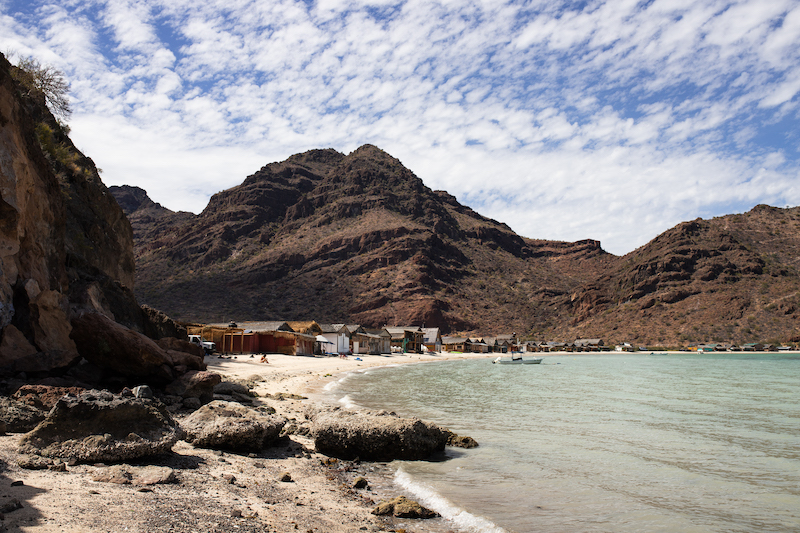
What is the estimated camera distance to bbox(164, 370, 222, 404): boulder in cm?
1221

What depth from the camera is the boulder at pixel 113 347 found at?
1204 centimetres

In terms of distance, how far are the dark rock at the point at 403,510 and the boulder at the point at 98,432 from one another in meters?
3.19

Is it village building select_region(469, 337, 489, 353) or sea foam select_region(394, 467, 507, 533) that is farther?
village building select_region(469, 337, 489, 353)

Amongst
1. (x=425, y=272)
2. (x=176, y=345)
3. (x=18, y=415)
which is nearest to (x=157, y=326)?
(x=176, y=345)

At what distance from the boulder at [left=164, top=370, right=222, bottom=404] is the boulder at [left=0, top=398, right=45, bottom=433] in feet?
13.8

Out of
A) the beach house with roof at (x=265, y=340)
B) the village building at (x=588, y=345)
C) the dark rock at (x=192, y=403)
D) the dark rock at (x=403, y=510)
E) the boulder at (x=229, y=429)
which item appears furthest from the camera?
the village building at (x=588, y=345)

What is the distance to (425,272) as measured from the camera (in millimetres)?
116188

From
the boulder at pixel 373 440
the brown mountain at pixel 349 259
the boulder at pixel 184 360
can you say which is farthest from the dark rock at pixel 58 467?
the brown mountain at pixel 349 259

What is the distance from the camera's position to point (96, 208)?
22.1m

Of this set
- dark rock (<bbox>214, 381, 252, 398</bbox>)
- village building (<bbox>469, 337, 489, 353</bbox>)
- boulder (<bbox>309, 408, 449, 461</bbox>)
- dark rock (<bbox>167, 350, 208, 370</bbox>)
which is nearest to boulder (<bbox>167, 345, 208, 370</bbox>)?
dark rock (<bbox>167, 350, 208, 370</bbox>)

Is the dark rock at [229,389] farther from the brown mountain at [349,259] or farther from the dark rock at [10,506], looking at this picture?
the brown mountain at [349,259]

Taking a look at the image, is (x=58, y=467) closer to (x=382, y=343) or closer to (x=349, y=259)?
(x=382, y=343)

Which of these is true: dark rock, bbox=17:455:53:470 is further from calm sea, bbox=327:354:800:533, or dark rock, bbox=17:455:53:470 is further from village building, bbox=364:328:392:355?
village building, bbox=364:328:392:355

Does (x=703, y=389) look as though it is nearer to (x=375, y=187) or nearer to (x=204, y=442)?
(x=204, y=442)
